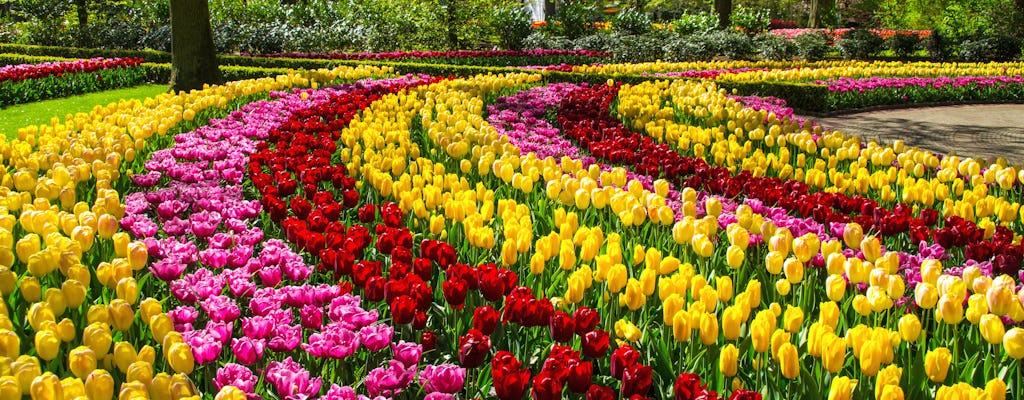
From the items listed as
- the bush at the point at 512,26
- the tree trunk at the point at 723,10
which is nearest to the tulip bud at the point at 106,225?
the bush at the point at 512,26

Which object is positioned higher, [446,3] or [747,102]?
[446,3]

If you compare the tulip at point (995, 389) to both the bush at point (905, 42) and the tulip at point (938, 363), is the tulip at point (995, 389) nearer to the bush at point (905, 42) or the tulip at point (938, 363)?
the tulip at point (938, 363)

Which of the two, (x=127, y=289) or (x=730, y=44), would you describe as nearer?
(x=127, y=289)

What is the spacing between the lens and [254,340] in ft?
7.92

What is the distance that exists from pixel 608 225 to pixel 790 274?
121 centimetres

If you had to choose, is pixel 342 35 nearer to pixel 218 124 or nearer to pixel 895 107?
pixel 895 107

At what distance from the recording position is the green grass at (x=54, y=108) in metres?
11.0

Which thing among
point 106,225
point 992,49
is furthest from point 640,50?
point 106,225

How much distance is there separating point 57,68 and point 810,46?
1733 centimetres

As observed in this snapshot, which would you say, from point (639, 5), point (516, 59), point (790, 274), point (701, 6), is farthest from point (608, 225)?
point (701, 6)

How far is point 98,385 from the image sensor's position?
200 centimetres

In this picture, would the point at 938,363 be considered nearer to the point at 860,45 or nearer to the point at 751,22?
the point at 860,45

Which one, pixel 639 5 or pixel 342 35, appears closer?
pixel 342 35

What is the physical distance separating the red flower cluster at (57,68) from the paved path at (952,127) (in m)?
12.0
